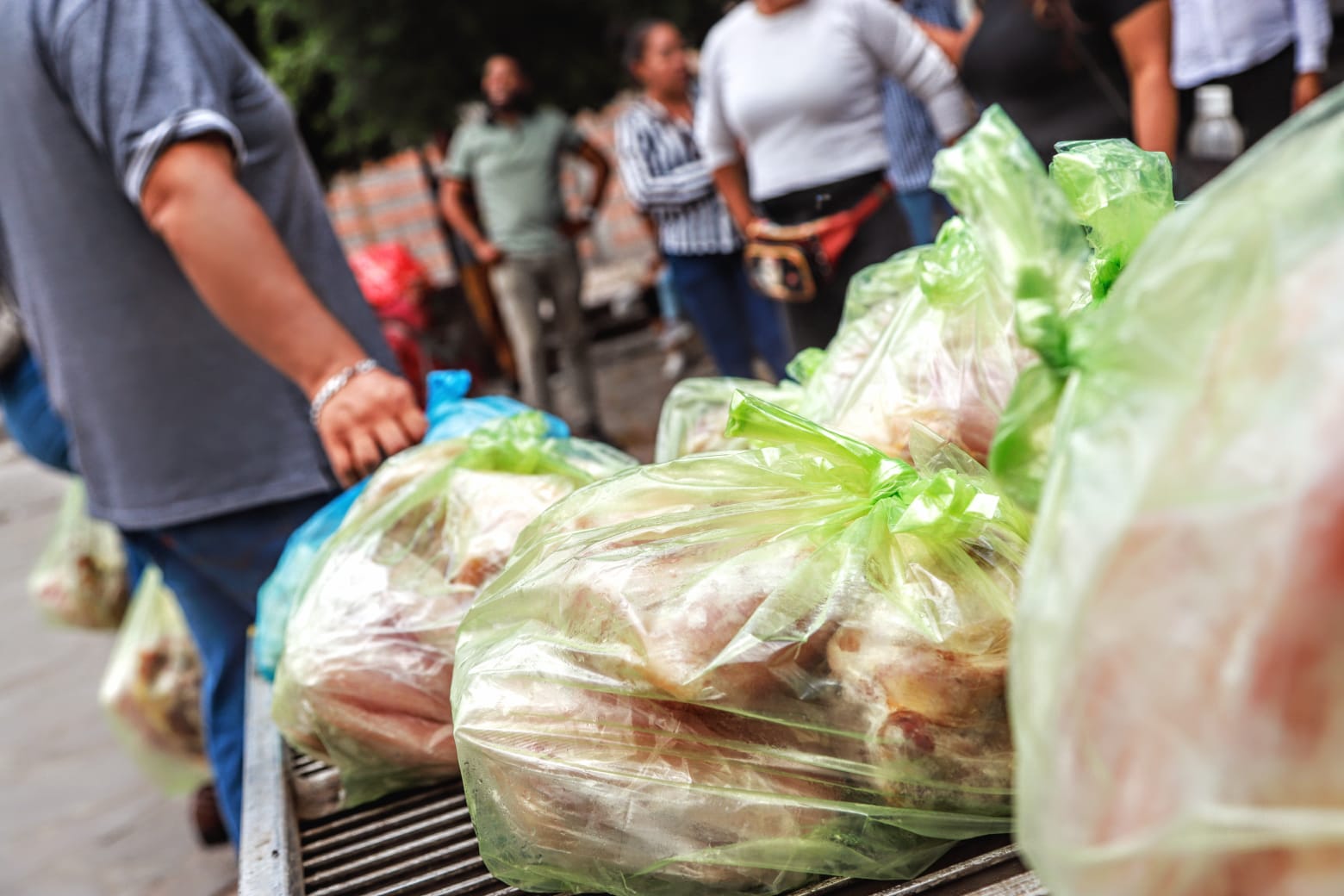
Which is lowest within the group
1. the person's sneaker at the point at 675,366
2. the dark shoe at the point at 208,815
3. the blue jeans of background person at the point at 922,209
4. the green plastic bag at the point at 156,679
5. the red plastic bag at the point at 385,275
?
the person's sneaker at the point at 675,366

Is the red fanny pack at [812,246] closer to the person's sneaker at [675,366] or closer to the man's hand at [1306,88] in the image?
the man's hand at [1306,88]

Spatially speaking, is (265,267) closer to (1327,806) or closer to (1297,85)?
(1327,806)

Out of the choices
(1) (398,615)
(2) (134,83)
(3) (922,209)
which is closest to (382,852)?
(1) (398,615)

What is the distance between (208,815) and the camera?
3568 mm

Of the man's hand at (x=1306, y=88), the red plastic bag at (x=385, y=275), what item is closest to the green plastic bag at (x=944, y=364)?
the man's hand at (x=1306, y=88)

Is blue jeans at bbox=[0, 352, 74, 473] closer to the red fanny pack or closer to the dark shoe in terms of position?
the dark shoe

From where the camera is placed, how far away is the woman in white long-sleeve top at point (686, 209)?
475 cm

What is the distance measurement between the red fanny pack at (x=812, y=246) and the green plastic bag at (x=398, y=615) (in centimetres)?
206

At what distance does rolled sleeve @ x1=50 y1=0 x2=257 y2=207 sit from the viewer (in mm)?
1882

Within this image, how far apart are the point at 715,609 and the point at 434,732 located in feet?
1.63

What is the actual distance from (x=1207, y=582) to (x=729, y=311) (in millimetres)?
4394

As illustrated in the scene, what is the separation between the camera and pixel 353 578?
1361 mm

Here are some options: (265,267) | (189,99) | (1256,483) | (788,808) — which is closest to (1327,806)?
(1256,483)

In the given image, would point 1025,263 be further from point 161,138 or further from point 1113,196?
point 161,138
